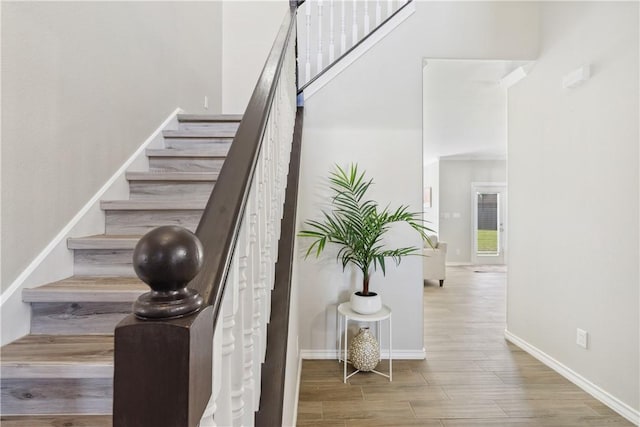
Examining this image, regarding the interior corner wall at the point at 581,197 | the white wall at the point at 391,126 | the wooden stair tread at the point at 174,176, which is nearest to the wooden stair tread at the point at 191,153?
the wooden stair tread at the point at 174,176

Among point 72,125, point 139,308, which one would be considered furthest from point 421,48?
point 139,308

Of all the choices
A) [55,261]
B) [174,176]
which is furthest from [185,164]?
[55,261]

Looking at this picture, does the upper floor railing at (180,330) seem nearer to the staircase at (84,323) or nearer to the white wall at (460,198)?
the staircase at (84,323)

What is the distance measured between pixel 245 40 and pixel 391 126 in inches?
85.7

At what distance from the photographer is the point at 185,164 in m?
2.28

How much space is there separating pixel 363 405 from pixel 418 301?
1.00 metres

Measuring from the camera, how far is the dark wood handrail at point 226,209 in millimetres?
Answer: 474

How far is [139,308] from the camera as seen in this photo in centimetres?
35

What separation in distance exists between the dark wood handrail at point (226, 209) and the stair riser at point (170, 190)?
3.84 feet

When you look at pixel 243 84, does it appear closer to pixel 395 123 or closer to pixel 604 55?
pixel 395 123

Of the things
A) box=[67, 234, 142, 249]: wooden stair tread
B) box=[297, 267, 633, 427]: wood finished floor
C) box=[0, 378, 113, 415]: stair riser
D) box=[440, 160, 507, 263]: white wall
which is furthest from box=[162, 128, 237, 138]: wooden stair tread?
box=[440, 160, 507, 263]: white wall

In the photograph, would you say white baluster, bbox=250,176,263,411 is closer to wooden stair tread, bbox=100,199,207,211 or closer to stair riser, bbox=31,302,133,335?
stair riser, bbox=31,302,133,335

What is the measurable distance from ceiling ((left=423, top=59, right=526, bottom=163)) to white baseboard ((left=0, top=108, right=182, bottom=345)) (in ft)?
8.40

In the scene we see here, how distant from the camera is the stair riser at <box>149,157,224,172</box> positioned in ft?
7.39
